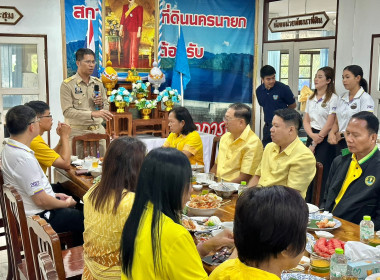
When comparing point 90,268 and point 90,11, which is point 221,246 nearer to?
point 90,268

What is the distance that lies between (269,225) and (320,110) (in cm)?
394

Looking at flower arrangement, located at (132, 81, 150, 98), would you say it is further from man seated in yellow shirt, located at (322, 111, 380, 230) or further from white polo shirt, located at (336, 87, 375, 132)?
man seated in yellow shirt, located at (322, 111, 380, 230)

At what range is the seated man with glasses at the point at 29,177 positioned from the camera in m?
2.74

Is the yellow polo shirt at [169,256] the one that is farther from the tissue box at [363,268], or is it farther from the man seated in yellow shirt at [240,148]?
the man seated in yellow shirt at [240,148]

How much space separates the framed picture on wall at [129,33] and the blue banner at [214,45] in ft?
0.80

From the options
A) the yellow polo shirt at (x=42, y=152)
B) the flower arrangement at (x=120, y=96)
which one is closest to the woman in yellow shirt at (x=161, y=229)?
the yellow polo shirt at (x=42, y=152)

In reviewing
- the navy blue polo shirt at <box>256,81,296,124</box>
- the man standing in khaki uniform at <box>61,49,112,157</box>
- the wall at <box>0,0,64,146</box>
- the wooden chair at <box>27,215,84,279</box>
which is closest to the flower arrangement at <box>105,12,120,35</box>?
the wall at <box>0,0,64,146</box>

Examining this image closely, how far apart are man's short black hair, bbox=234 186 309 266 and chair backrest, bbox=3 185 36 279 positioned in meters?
1.28

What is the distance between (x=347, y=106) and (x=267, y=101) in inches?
54.1

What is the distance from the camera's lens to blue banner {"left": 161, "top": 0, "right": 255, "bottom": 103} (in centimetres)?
638

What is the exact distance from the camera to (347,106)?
15.3ft

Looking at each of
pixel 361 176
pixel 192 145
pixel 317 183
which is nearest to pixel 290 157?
pixel 317 183

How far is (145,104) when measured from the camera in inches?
220

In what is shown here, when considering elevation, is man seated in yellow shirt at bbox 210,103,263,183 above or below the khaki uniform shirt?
below
